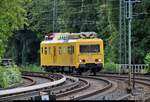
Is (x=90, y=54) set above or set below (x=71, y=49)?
below

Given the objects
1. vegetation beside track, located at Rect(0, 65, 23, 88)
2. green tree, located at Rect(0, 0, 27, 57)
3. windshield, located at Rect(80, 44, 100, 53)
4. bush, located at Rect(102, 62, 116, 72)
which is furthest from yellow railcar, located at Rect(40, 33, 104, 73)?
green tree, located at Rect(0, 0, 27, 57)

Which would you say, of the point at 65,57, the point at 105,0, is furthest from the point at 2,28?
the point at 105,0

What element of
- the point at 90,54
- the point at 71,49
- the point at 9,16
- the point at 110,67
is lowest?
the point at 110,67

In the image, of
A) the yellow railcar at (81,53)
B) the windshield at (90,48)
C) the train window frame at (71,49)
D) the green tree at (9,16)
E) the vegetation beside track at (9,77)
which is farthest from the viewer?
the train window frame at (71,49)

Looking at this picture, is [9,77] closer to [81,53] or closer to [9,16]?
[9,16]

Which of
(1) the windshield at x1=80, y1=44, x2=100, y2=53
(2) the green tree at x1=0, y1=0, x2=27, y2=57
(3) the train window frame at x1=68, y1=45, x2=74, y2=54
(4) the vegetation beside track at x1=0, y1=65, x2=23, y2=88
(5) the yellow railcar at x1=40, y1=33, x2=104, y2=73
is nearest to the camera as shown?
(2) the green tree at x1=0, y1=0, x2=27, y2=57

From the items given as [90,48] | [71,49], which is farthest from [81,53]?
[71,49]

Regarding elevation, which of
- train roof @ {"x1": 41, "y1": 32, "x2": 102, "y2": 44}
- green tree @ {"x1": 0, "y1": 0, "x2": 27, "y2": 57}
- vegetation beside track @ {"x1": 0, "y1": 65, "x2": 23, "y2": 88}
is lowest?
vegetation beside track @ {"x1": 0, "y1": 65, "x2": 23, "y2": 88}

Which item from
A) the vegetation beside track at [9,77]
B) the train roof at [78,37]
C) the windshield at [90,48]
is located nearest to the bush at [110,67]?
the train roof at [78,37]

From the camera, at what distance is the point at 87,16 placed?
6550 cm

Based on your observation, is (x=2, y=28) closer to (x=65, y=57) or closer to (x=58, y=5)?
(x=65, y=57)

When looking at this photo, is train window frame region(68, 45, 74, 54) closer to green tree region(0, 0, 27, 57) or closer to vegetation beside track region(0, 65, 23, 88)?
vegetation beside track region(0, 65, 23, 88)

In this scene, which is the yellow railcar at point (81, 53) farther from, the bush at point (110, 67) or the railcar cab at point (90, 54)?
the bush at point (110, 67)

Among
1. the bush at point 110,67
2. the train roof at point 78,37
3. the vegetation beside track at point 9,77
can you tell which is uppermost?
the train roof at point 78,37
